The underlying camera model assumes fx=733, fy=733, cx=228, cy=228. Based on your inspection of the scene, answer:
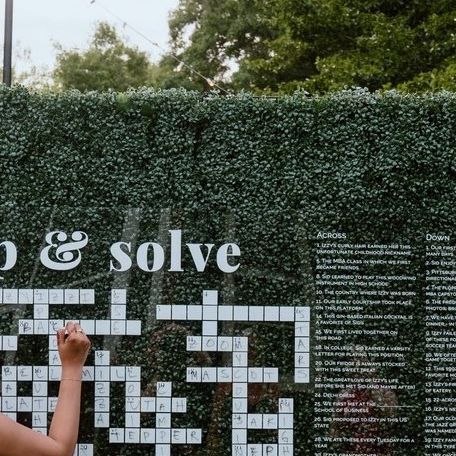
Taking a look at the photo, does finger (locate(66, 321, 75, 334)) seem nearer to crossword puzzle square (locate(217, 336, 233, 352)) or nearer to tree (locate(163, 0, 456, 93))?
crossword puzzle square (locate(217, 336, 233, 352))

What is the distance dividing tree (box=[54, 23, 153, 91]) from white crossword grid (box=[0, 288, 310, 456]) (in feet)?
56.2

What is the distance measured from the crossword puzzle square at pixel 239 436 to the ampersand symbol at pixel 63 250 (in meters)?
1.20

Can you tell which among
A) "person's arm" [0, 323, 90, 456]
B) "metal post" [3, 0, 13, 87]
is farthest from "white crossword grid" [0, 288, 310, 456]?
"metal post" [3, 0, 13, 87]

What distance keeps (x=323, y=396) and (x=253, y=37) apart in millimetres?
16962

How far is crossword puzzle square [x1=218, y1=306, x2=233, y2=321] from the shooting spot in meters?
3.83

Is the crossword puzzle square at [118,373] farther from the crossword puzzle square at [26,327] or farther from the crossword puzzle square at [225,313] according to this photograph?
the crossword puzzle square at [225,313]

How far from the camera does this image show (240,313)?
12.6ft

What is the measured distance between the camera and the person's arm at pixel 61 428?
2.02m

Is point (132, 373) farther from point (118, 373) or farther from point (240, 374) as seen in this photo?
point (240, 374)

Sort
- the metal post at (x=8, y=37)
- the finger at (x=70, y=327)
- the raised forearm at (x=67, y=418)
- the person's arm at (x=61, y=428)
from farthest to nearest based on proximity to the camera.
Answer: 1. the metal post at (x=8, y=37)
2. the finger at (x=70, y=327)
3. the raised forearm at (x=67, y=418)
4. the person's arm at (x=61, y=428)

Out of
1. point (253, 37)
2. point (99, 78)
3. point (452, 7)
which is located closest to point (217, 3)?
point (253, 37)

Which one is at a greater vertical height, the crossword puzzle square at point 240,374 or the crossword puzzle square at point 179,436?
the crossword puzzle square at point 240,374

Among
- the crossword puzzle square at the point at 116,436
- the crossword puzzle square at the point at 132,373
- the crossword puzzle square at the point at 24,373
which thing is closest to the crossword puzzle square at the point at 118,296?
the crossword puzzle square at the point at 132,373

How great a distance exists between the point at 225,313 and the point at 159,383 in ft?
1.64
